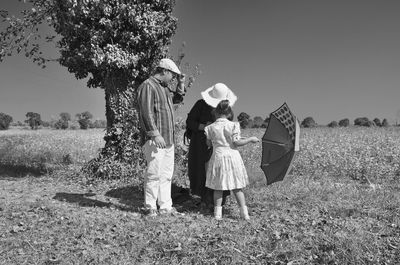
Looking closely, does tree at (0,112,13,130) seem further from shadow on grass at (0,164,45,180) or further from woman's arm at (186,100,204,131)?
woman's arm at (186,100,204,131)

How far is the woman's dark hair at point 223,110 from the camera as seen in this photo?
6266 mm

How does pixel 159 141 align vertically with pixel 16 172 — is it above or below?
above

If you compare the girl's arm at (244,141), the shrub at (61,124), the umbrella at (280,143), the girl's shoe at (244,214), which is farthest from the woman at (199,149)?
the shrub at (61,124)

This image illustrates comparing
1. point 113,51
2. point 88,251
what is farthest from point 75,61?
point 88,251

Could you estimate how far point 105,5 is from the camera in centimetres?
991

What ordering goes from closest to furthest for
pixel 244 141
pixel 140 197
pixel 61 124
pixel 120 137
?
pixel 244 141, pixel 140 197, pixel 120 137, pixel 61 124

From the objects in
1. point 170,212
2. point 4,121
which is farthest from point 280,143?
point 4,121

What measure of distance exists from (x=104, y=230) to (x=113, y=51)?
528 centimetres

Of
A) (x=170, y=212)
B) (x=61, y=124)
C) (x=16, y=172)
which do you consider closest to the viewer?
(x=170, y=212)

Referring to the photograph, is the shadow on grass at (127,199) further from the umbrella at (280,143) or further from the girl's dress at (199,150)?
the umbrella at (280,143)

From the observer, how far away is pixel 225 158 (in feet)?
20.7

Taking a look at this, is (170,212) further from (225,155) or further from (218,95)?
(218,95)

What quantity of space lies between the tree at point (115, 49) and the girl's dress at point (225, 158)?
14.3ft

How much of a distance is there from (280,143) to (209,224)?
66.6 inches
